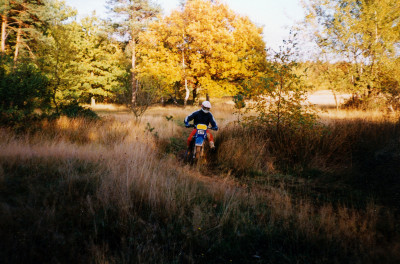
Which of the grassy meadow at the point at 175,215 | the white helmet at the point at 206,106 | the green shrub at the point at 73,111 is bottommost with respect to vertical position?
the grassy meadow at the point at 175,215

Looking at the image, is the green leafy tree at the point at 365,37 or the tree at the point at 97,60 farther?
the tree at the point at 97,60

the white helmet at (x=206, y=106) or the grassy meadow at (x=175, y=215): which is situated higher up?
the white helmet at (x=206, y=106)

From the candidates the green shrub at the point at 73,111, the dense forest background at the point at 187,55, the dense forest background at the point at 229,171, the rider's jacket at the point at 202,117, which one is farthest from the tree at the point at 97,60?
the rider's jacket at the point at 202,117

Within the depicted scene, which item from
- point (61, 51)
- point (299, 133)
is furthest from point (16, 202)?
point (61, 51)

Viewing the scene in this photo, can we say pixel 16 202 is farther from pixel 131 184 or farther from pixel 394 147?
pixel 394 147

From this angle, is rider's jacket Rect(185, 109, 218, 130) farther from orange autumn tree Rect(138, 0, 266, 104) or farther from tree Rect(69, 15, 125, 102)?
tree Rect(69, 15, 125, 102)

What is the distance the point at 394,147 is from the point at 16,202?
907 centimetres

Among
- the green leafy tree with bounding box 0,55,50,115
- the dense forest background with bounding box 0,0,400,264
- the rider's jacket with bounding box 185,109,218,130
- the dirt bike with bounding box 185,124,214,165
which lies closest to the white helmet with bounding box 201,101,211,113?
the rider's jacket with bounding box 185,109,218,130

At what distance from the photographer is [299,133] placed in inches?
285

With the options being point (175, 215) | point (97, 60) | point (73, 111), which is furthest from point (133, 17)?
point (175, 215)

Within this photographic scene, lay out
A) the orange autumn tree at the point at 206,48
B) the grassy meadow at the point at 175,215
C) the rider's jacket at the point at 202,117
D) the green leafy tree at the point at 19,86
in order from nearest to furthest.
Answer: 1. the grassy meadow at the point at 175,215
2. the rider's jacket at the point at 202,117
3. the green leafy tree at the point at 19,86
4. the orange autumn tree at the point at 206,48

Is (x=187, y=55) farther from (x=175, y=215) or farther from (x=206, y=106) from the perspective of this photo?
(x=175, y=215)

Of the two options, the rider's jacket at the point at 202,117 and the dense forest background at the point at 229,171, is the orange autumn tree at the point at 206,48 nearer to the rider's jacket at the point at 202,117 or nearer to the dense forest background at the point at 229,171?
the dense forest background at the point at 229,171

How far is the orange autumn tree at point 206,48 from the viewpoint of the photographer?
19.5 m
